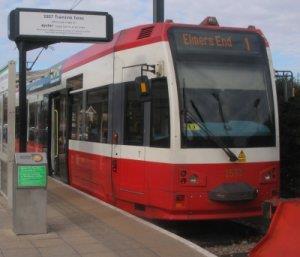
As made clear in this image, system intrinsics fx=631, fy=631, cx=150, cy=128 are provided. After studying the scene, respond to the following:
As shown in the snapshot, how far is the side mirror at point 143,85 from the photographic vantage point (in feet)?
31.9

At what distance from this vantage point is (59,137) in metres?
16.3

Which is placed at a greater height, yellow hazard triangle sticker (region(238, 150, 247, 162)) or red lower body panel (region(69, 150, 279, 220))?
yellow hazard triangle sticker (region(238, 150, 247, 162))

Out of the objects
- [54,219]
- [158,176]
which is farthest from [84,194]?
[158,176]

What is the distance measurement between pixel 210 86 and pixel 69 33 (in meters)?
2.45

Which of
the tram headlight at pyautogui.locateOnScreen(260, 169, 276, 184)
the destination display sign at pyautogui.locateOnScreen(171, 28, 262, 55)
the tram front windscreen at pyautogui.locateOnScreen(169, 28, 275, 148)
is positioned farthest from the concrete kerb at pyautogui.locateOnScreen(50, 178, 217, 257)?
the destination display sign at pyautogui.locateOnScreen(171, 28, 262, 55)

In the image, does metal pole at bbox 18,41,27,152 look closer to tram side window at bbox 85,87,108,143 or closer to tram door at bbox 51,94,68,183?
tram side window at bbox 85,87,108,143

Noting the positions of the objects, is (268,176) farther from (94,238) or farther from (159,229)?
(94,238)

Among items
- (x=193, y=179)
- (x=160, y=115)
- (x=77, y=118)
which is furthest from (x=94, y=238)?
(x=77, y=118)

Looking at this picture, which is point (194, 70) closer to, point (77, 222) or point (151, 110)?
point (151, 110)

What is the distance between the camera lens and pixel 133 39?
1066cm

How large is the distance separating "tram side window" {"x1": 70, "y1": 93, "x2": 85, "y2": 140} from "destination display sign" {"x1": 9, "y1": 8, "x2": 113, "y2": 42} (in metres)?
3.38

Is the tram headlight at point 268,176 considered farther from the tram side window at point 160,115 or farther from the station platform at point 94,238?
the station platform at point 94,238

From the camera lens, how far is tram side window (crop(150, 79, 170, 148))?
9.56 m

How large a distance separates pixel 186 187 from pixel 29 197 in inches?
91.4
